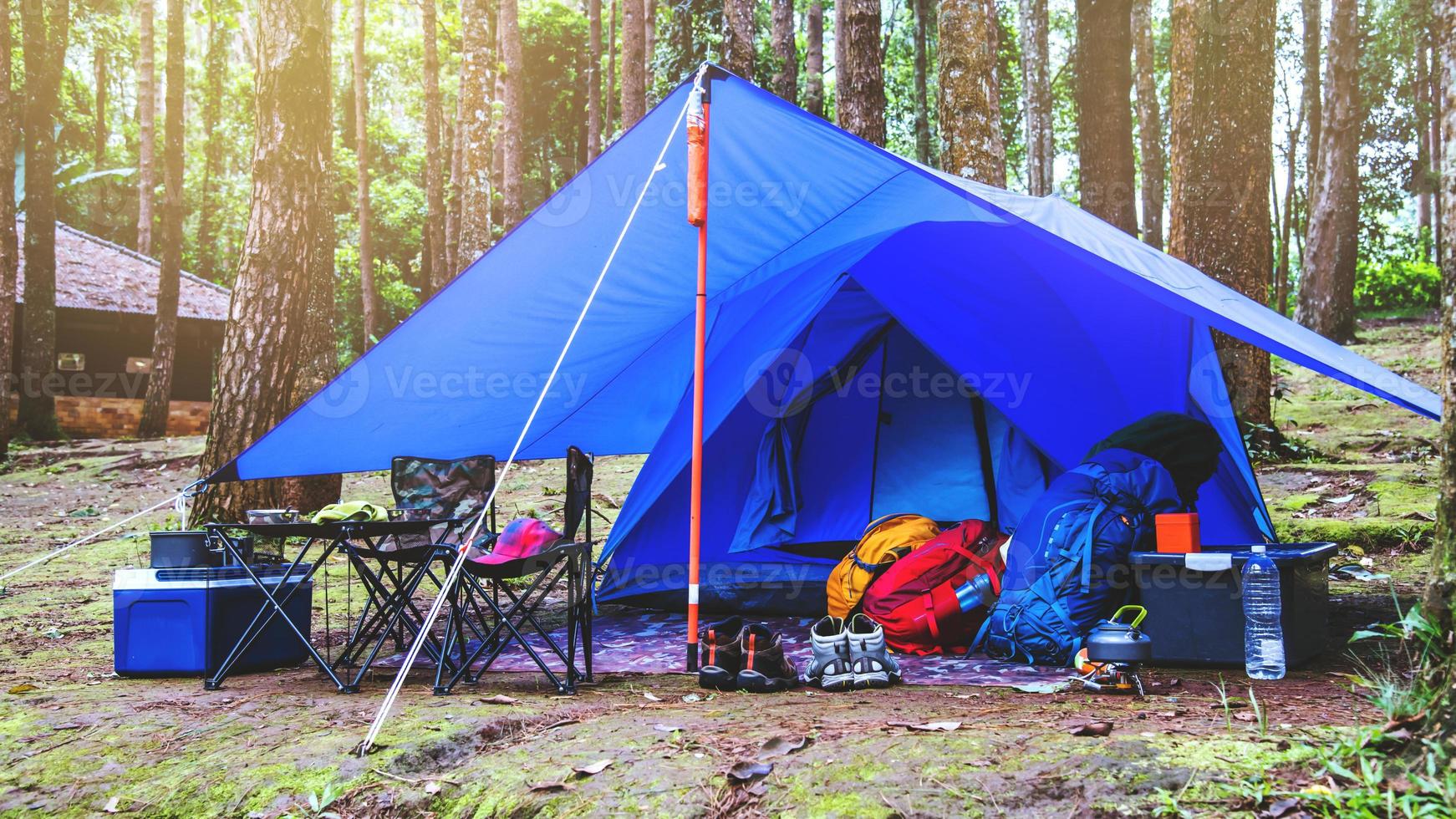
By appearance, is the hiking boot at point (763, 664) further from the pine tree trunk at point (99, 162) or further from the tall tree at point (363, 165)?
the pine tree trunk at point (99, 162)

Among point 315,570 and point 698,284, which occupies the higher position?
point 698,284

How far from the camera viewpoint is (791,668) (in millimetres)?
3492

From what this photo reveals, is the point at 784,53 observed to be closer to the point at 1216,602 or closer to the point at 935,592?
the point at 935,592

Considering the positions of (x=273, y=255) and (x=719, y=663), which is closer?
(x=719, y=663)

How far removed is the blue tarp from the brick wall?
1200 cm

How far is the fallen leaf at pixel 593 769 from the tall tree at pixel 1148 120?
499 inches

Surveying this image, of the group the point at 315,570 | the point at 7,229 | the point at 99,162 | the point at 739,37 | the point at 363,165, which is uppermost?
the point at 99,162

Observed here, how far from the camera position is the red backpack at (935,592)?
4051mm

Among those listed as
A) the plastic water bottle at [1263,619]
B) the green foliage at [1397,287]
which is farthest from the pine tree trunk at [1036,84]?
the plastic water bottle at [1263,619]

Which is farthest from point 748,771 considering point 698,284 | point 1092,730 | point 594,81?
point 594,81

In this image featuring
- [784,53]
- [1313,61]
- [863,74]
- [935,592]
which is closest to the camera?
[935,592]

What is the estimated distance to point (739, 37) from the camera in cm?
823

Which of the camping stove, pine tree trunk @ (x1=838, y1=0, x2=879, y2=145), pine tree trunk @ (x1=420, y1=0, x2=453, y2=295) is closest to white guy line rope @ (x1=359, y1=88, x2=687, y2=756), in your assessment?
the camping stove

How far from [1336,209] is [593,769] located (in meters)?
12.0
